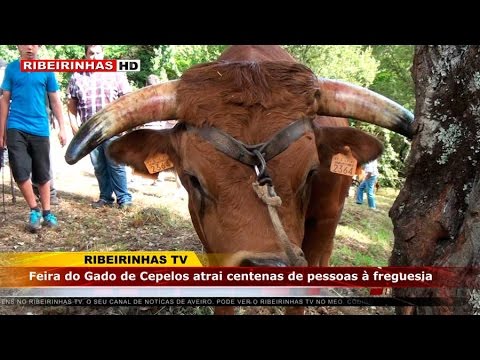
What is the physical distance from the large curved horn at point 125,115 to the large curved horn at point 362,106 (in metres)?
1.14

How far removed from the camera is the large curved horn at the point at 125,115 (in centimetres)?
327

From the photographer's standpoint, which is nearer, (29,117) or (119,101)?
(119,101)

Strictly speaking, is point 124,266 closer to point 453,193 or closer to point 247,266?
point 247,266

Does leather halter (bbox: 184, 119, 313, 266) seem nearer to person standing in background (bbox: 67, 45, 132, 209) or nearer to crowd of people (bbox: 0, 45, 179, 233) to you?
person standing in background (bbox: 67, 45, 132, 209)

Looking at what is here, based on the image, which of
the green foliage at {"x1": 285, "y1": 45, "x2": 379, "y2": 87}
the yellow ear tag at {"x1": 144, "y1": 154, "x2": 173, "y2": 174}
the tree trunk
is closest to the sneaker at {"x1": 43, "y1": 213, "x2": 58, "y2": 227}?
the yellow ear tag at {"x1": 144, "y1": 154, "x2": 173, "y2": 174}

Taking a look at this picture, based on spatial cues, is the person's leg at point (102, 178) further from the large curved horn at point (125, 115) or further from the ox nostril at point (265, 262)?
the ox nostril at point (265, 262)

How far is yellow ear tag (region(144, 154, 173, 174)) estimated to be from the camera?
3736 mm

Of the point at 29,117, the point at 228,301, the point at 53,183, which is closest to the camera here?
the point at 228,301

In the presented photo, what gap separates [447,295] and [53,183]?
4067mm

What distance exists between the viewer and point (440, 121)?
11.0ft

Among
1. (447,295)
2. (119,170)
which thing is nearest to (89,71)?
(119,170)

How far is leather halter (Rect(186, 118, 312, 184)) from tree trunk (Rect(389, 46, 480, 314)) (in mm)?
995
